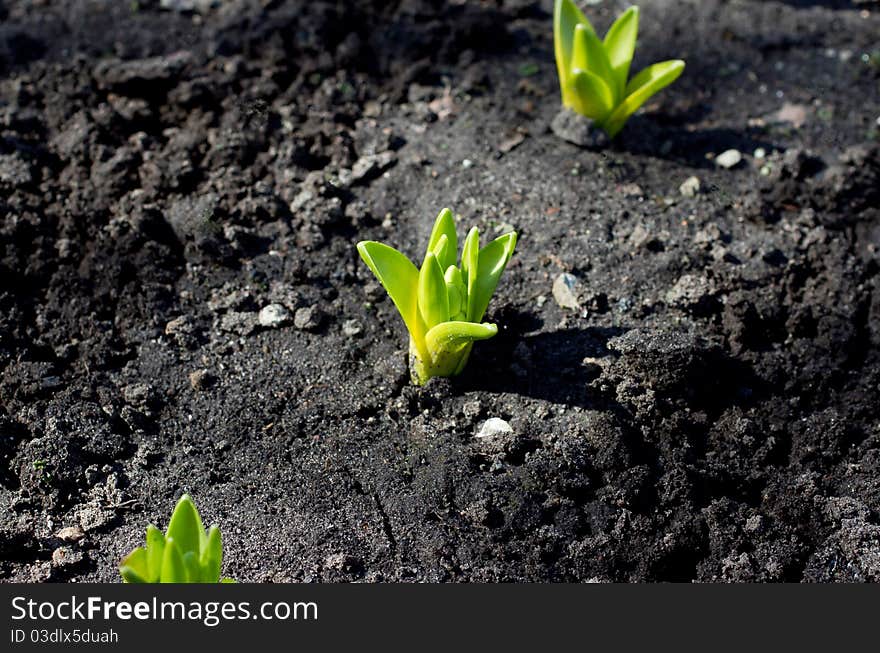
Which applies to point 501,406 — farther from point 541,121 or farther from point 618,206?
point 541,121

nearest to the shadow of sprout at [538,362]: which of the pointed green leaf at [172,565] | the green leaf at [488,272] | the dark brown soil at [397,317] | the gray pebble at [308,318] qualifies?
the dark brown soil at [397,317]

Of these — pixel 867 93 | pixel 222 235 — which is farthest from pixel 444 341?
pixel 867 93

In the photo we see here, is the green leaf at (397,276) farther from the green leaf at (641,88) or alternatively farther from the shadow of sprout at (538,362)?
the green leaf at (641,88)

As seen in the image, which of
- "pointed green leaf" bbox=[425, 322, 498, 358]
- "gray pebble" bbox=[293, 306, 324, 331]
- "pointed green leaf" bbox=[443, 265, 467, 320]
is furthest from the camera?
"gray pebble" bbox=[293, 306, 324, 331]

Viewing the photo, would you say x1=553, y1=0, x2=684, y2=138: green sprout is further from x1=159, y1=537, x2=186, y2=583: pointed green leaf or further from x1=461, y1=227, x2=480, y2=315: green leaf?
x1=159, y1=537, x2=186, y2=583: pointed green leaf

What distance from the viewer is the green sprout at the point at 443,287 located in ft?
8.69

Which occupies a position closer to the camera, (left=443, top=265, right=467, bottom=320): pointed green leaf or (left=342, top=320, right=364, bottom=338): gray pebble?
(left=443, top=265, right=467, bottom=320): pointed green leaf

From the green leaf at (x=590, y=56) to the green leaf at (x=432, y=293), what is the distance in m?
1.19

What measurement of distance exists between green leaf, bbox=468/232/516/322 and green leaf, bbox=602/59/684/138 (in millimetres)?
1007

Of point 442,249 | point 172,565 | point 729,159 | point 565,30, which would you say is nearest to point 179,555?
point 172,565

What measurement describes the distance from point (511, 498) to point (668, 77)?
5.28ft

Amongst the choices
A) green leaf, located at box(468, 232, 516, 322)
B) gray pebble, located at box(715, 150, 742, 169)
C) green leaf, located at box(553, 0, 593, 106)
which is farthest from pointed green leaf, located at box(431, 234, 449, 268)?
gray pebble, located at box(715, 150, 742, 169)

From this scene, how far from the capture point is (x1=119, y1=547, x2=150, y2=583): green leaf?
212 centimetres

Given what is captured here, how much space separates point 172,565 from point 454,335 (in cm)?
94
